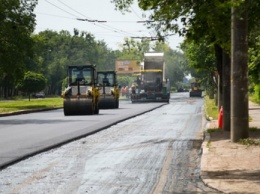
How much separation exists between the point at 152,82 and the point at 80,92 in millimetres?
28425

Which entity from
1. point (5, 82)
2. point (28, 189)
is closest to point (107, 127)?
point (28, 189)

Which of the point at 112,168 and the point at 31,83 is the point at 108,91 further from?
the point at 112,168

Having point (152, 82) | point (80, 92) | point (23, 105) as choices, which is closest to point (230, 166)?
point (80, 92)

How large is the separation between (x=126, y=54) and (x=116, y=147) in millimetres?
183813

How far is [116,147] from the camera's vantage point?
15266 millimetres

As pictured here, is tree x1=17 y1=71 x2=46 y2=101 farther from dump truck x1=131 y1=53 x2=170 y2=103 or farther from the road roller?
the road roller

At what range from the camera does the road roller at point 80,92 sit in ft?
107

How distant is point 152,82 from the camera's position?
61031 mm

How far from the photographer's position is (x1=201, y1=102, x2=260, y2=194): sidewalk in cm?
902

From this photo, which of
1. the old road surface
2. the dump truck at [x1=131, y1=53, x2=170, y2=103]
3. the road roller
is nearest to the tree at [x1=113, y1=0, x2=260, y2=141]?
the old road surface

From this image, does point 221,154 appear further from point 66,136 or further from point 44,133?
point 44,133

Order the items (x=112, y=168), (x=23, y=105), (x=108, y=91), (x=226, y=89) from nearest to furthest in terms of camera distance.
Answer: (x=112, y=168) < (x=226, y=89) < (x=108, y=91) < (x=23, y=105)

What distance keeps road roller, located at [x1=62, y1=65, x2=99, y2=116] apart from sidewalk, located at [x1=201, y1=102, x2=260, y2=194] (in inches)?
680

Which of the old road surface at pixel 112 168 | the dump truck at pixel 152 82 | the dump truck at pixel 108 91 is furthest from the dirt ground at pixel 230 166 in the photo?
the dump truck at pixel 152 82
